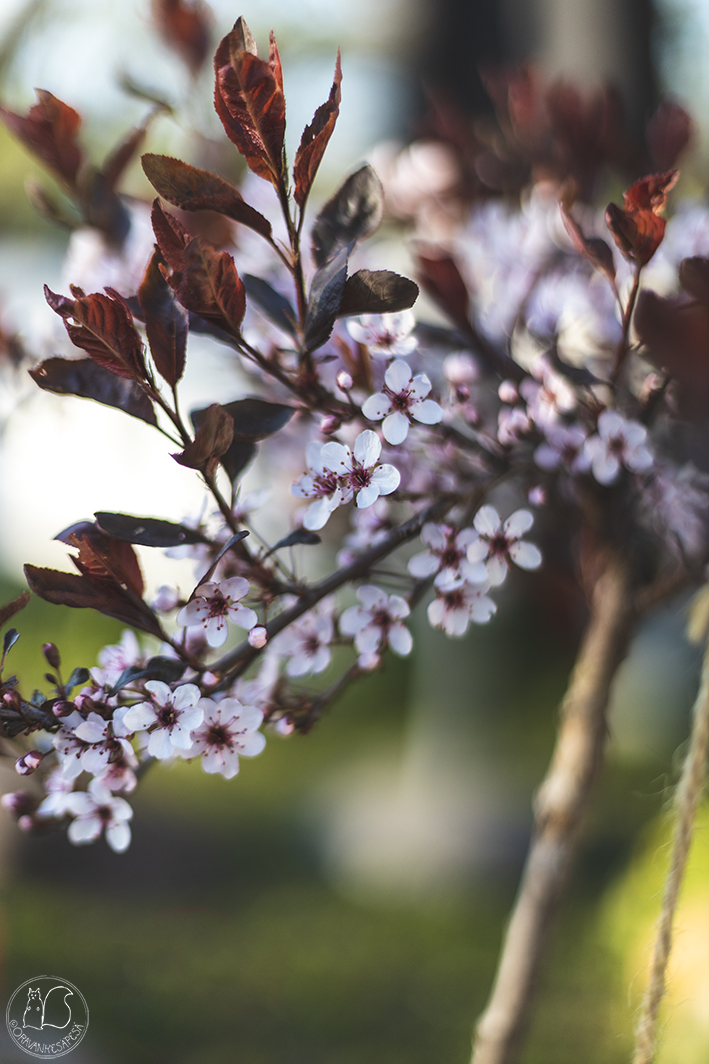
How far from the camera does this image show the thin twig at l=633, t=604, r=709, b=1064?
2.00 feet

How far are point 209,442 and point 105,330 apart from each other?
0.29 feet

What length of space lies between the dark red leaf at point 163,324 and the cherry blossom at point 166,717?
0.60 ft

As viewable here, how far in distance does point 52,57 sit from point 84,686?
8.01 feet

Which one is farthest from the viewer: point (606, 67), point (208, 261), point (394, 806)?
point (394, 806)

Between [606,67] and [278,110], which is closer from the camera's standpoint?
[278,110]

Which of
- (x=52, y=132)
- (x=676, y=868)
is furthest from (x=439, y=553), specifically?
(x=52, y=132)

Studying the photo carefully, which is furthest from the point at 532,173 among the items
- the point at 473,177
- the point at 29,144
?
the point at 29,144

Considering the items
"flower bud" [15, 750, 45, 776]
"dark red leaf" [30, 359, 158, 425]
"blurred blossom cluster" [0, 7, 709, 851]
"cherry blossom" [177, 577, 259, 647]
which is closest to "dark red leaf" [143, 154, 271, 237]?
"blurred blossom cluster" [0, 7, 709, 851]

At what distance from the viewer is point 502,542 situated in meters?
0.51

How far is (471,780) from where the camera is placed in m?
2.17

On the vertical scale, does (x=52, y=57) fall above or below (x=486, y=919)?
above

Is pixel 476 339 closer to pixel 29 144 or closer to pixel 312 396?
pixel 312 396

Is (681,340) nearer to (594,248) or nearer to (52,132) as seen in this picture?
(594,248)

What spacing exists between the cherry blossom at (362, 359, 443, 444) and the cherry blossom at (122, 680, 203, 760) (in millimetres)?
187
